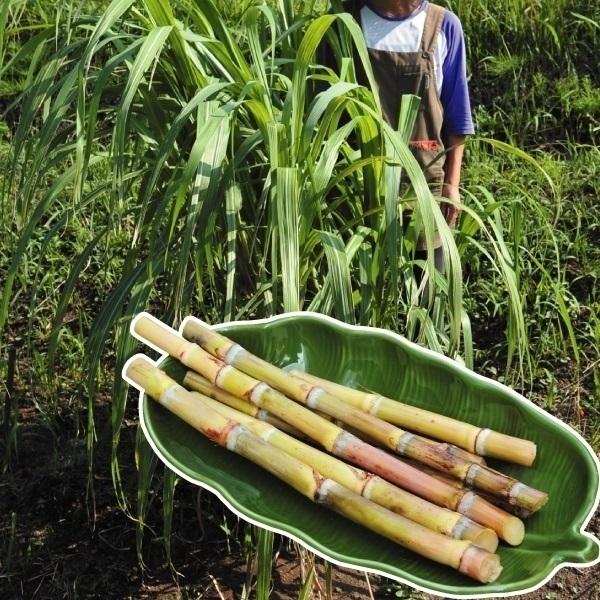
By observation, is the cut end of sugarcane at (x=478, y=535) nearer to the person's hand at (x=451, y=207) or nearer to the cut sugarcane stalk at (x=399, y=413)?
the cut sugarcane stalk at (x=399, y=413)

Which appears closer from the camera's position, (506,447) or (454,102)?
(506,447)

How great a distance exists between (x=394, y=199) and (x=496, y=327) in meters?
1.25

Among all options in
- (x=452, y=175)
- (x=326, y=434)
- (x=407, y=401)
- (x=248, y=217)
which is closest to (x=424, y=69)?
(x=452, y=175)

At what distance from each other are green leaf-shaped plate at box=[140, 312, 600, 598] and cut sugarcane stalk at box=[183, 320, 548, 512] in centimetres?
4

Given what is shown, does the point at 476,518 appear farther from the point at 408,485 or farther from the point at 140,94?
the point at 140,94

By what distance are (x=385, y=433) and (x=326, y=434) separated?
7cm

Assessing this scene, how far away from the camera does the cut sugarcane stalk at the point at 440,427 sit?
1.25 metres

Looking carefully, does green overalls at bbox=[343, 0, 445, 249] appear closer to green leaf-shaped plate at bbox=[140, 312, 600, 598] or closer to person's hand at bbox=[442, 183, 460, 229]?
person's hand at bbox=[442, 183, 460, 229]

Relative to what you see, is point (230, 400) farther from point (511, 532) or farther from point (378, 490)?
point (511, 532)

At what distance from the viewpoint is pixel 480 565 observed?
1106 millimetres

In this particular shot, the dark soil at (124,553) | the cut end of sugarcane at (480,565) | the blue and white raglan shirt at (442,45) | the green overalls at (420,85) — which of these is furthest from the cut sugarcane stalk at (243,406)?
the blue and white raglan shirt at (442,45)

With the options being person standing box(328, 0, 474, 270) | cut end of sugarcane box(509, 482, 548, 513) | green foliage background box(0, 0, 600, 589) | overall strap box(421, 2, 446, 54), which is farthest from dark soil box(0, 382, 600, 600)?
overall strap box(421, 2, 446, 54)

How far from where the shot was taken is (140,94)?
1998 mm

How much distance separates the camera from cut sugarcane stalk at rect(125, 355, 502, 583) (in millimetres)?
1121
